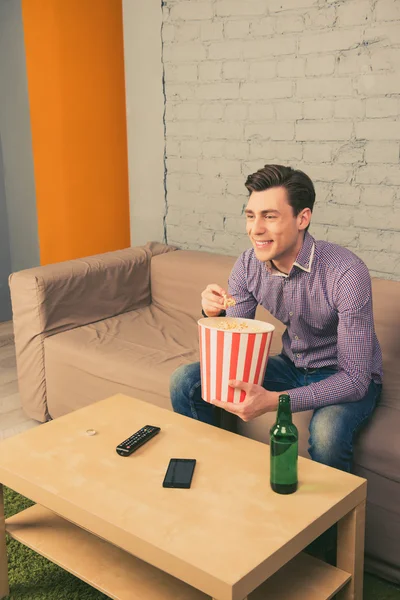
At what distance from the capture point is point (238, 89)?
2.98 meters

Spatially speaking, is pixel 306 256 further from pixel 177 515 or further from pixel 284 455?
pixel 177 515

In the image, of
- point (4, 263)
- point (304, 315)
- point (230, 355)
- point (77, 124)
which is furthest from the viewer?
point (4, 263)

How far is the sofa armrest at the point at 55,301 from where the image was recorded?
2783mm

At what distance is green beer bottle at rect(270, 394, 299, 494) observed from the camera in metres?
1.47

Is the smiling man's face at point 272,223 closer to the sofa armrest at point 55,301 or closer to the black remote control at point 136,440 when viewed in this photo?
the black remote control at point 136,440

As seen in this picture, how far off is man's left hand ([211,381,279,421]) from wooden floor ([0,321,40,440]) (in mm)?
1379

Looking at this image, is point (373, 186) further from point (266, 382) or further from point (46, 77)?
point (46, 77)

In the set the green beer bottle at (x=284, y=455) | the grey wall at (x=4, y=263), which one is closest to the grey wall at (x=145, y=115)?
the grey wall at (x=4, y=263)

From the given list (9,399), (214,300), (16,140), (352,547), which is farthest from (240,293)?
(16,140)

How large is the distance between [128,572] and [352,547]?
1.66 ft

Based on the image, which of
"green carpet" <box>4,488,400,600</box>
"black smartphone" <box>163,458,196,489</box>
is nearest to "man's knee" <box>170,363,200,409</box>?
"black smartphone" <box>163,458,196,489</box>

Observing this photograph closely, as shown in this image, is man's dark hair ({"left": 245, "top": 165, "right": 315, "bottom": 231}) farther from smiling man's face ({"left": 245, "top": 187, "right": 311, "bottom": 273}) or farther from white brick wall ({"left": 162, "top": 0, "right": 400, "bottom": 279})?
white brick wall ({"left": 162, "top": 0, "right": 400, "bottom": 279})

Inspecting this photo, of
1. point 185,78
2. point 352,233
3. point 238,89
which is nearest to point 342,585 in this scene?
point 352,233

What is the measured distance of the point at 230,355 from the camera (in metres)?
1.64
